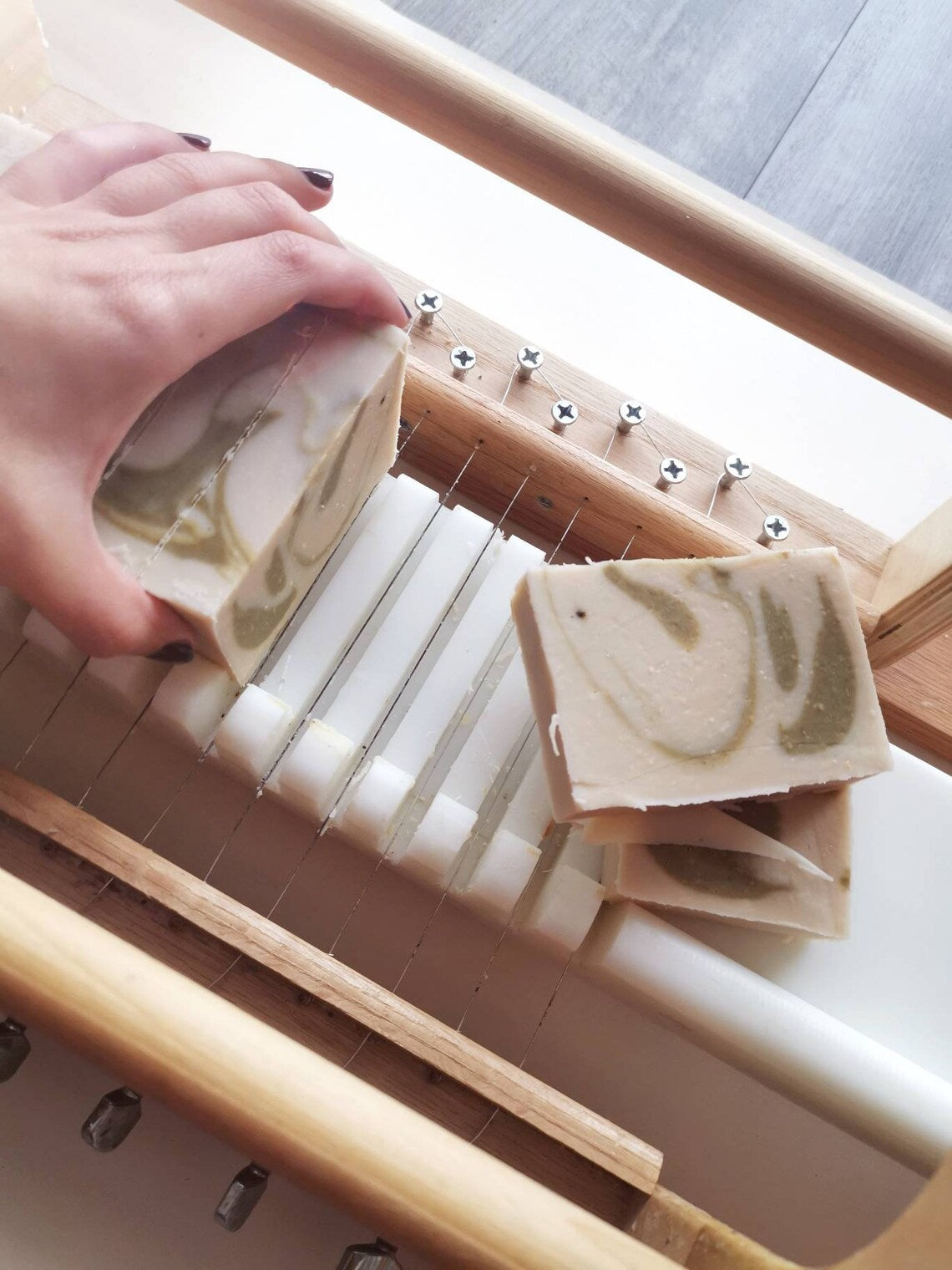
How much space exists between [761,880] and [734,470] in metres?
0.40

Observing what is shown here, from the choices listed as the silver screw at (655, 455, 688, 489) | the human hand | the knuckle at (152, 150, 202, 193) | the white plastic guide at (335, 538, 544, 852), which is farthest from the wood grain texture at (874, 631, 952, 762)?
the knuckle at (152, 150, 202, 193)

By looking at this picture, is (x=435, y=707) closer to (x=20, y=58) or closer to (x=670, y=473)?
(x=670, y=473)

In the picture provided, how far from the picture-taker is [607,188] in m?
0.69

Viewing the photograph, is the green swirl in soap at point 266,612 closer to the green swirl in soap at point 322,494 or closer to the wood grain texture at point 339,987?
the green swirl in soap at point 322,494

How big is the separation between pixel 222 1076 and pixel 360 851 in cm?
42

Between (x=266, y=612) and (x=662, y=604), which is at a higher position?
(x=662, y=604)

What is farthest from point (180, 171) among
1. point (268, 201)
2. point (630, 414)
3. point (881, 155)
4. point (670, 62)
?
point (881, 155)

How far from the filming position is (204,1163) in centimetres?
79

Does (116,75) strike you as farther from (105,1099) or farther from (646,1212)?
(646,1212)

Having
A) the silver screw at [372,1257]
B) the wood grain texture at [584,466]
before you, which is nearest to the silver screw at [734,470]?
the wood grain texture at [584,466]

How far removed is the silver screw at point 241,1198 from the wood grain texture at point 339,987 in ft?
0.40

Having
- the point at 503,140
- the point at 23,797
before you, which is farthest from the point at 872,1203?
the point at 503,140

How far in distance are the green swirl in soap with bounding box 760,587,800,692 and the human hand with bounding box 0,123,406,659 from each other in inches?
15.2

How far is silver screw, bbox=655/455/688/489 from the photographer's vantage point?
0.97 m
